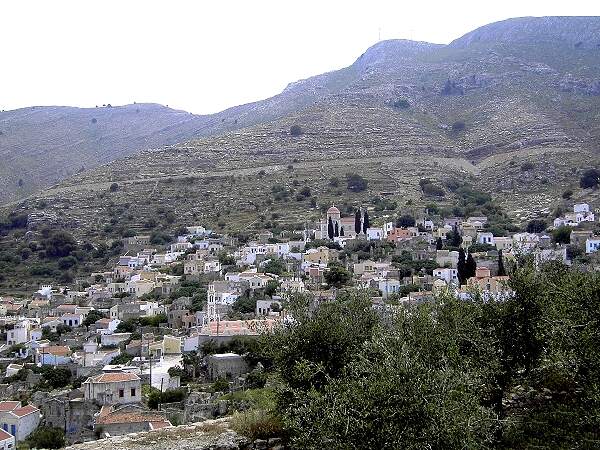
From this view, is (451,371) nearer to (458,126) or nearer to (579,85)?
(458,126)

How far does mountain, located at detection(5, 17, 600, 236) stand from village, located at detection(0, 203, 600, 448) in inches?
299

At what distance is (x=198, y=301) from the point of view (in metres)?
35.9

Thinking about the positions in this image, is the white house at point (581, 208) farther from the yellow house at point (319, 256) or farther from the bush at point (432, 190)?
the yellow house at point (319, 256)

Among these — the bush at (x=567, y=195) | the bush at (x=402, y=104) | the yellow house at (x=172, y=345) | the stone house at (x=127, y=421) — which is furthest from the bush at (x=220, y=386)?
the bush at (x=402, y=104)

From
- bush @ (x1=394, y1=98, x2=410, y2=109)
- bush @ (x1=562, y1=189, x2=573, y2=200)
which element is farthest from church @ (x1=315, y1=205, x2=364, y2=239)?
bush @ (x1=394, y1=98, x2=410, y2=109)

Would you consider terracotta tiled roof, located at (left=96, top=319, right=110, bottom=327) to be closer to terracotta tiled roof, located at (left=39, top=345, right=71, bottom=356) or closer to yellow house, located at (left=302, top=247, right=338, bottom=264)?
terracotta tiled roof, located at (left=39, top=345, right=71, bottom=356)

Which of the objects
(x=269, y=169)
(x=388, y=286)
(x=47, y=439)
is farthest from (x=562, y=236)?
(x=269, y=169)

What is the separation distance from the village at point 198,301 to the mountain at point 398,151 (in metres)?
7.59

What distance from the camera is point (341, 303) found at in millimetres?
10328

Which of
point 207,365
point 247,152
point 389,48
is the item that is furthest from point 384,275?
point 389,48

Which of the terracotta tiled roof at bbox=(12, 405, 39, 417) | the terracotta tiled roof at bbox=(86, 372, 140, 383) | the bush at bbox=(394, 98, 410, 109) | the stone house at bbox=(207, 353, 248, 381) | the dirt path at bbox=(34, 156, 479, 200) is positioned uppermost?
the bush at bbox=(394, 98, 410, 109)

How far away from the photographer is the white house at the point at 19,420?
19.5 m

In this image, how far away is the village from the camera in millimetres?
19953

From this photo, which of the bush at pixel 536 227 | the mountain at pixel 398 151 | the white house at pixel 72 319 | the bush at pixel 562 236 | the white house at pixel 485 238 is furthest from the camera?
the mountain at pixel 398 151
